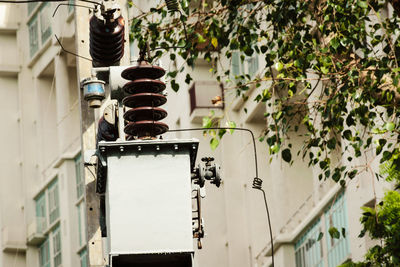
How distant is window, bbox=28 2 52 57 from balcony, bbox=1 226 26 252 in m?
7.48

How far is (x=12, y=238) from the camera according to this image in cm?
5697

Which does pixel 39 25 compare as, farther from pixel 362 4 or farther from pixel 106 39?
pixel 106 39

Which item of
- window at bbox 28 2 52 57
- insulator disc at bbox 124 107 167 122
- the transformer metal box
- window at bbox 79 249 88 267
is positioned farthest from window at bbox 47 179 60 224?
the transformer metal box

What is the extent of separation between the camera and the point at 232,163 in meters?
42.1

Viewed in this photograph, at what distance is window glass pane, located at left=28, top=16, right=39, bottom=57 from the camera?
55.6 metres

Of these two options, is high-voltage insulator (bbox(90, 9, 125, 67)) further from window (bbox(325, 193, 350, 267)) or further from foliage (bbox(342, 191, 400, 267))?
window (bbox(325, 193, 350, 267))

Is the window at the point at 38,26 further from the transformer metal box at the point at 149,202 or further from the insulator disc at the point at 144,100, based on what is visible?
the transformer metal box at the point at 149,202

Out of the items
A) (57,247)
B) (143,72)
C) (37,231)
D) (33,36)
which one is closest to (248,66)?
(57,247)

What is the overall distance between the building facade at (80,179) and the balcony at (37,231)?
6cm

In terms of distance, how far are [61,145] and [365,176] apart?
2581 cm

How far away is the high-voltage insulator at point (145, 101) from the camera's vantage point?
12.3 m

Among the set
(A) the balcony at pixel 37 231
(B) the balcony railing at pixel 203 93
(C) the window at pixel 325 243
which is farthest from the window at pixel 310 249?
(A) the balcony at pixel 37 231

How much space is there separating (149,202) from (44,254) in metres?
43.7

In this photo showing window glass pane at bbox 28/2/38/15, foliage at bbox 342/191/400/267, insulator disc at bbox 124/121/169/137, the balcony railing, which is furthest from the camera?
window glass pane at bbox 28/2/38/15
